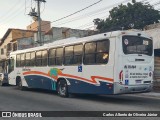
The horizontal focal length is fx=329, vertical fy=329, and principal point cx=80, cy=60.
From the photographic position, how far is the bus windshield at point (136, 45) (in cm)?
1458

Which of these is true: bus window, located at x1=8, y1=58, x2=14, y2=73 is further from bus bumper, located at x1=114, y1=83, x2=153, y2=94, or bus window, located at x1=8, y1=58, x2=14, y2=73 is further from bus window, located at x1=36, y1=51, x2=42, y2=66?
bus bumper, located at x1=114, y1=83, x2=153, y2=94

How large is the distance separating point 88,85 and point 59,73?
3.02 metres

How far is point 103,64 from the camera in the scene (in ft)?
48.7

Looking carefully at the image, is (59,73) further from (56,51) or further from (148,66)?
(148,66)

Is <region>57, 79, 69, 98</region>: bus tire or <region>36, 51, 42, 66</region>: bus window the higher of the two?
<region>36, 51, 42, 66</region>: bus window

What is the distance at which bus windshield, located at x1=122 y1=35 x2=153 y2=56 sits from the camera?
14.6 meters

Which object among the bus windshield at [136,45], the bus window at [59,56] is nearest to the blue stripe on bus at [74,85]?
the bus window at [59,56]

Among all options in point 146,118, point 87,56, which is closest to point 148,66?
point 87,56

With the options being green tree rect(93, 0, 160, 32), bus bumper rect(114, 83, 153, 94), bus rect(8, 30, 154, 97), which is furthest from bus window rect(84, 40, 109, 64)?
green tree rect(93, 0, 160, 32)

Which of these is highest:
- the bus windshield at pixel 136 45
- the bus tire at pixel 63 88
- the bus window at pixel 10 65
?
the bus windshield at pixel 136 45

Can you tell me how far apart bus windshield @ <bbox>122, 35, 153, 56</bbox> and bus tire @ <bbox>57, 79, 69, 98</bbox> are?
4.65 metres

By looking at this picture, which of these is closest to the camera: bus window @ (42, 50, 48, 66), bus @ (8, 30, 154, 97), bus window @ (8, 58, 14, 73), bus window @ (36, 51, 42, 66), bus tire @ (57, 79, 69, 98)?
bus @ (8, 30, 154, 97)

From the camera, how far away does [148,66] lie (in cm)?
1546

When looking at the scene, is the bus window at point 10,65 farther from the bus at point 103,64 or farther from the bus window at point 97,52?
the bus window at point 97,52
